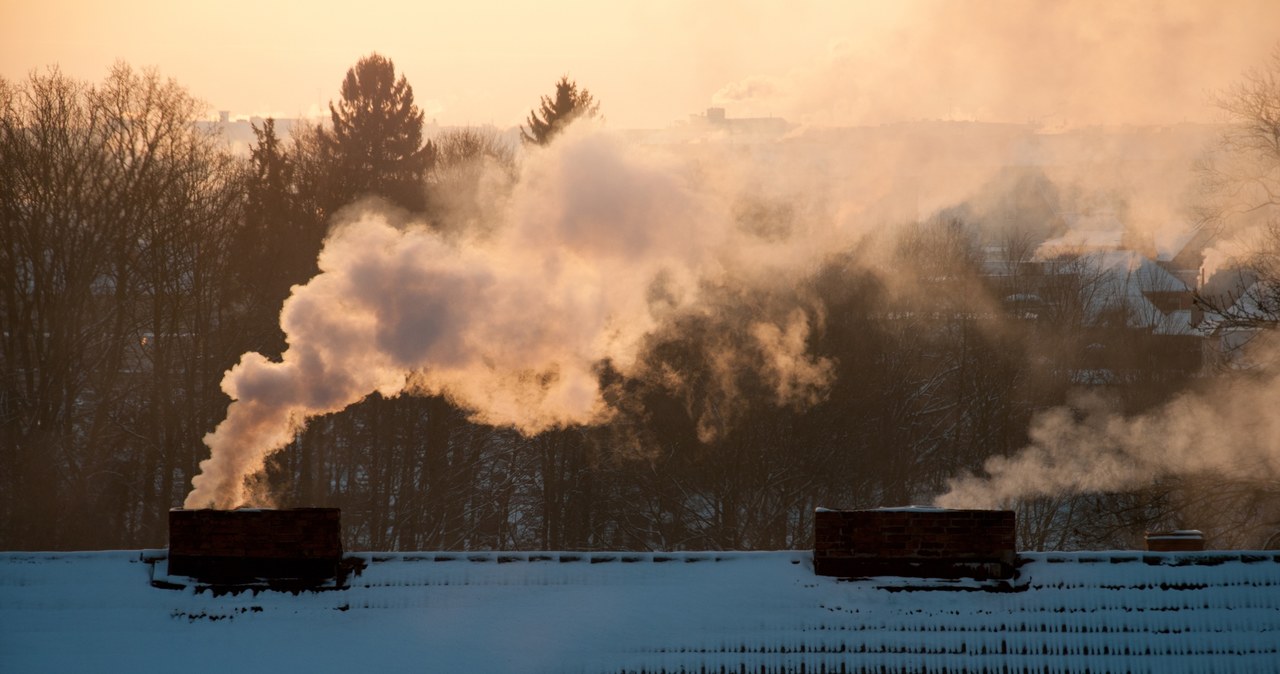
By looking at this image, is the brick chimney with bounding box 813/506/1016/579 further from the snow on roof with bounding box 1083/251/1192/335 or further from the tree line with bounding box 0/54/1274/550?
the snow on roof with bounding box 1083/251/1192/335

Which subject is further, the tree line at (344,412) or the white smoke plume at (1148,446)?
the tree line at (344,412)

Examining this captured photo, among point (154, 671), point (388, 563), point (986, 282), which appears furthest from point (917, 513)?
point (986, 282)

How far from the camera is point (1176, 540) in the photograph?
1100cm

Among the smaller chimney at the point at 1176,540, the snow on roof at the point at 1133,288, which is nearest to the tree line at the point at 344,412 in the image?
the snow on roof at the point at 1133,288

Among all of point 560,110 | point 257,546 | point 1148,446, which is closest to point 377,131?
point 560,110

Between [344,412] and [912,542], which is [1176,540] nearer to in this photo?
[912,542]

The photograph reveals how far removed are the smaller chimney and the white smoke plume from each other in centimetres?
990

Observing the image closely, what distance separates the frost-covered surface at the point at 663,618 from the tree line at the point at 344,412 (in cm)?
1934

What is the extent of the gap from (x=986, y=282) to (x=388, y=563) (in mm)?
32488

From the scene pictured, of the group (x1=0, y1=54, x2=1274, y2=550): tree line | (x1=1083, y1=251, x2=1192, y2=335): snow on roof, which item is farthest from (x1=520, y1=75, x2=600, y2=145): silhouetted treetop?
(x1=1083, y1=251, x2=1192, y2=335): snow on roof

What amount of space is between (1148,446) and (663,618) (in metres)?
23.4

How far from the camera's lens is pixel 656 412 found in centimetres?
3194

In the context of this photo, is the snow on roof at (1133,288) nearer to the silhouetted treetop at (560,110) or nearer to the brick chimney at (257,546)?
the silhouetted treetop at (560,110)

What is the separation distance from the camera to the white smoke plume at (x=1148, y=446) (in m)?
20.6
